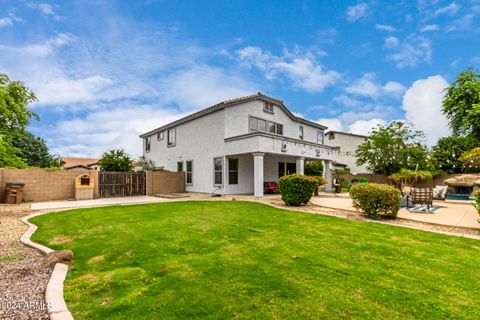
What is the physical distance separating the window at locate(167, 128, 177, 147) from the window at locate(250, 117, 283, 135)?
7.76 meters

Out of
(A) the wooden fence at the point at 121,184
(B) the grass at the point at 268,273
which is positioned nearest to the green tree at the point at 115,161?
(A) the wooden fence at the point at 121,184

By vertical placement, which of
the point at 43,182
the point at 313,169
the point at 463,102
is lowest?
the point at 43,182

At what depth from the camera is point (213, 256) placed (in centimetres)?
421

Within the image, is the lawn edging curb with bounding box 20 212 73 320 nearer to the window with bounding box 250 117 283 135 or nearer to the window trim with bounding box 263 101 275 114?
the window with bounding box 250 117 283 135

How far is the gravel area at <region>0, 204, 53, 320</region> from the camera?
2.72m

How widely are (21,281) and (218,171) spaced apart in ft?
45.1

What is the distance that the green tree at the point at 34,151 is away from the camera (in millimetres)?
27031

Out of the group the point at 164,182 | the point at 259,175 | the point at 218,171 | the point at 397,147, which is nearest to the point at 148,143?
the point at 164,182

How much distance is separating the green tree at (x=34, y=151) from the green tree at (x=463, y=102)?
43732mm

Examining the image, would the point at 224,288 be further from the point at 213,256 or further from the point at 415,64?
the point at 415,64

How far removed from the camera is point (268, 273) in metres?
3.46

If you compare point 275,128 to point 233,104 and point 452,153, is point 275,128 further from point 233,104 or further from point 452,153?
point 452,153

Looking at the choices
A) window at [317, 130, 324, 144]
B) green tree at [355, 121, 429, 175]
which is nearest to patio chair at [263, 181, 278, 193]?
window at [317, 130, 324, 144]

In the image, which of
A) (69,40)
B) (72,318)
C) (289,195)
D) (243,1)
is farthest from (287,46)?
(72,318)
